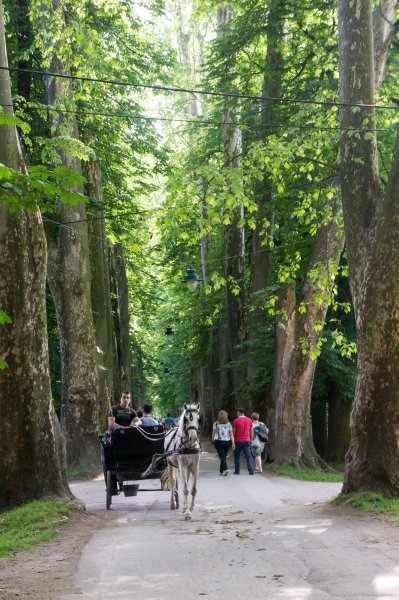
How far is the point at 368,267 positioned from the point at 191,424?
12.8 feet

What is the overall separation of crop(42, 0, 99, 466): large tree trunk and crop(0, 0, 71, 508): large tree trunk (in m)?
8.76

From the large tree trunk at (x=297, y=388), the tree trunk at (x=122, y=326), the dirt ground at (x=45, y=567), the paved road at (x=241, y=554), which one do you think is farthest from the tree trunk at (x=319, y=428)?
the dirt ground at (x=45, y=567)

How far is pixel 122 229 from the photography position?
93.5ft

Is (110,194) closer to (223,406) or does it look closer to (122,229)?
(122,229)

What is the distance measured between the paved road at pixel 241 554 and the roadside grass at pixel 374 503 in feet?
0.74

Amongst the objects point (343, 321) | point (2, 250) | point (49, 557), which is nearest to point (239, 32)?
point (343, 321)

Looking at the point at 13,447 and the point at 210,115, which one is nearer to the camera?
the point at 13,447

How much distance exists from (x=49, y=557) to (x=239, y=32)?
57.3 feet

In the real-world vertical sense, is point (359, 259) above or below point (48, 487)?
above

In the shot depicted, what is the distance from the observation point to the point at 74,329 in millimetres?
22203

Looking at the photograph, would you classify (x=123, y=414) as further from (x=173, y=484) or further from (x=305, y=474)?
(x=305, y=474)

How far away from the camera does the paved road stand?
7391mm

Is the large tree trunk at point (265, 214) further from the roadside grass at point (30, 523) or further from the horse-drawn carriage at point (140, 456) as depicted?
the roadside grass at point (30, 523)

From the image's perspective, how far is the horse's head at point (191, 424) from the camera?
1351 cm
